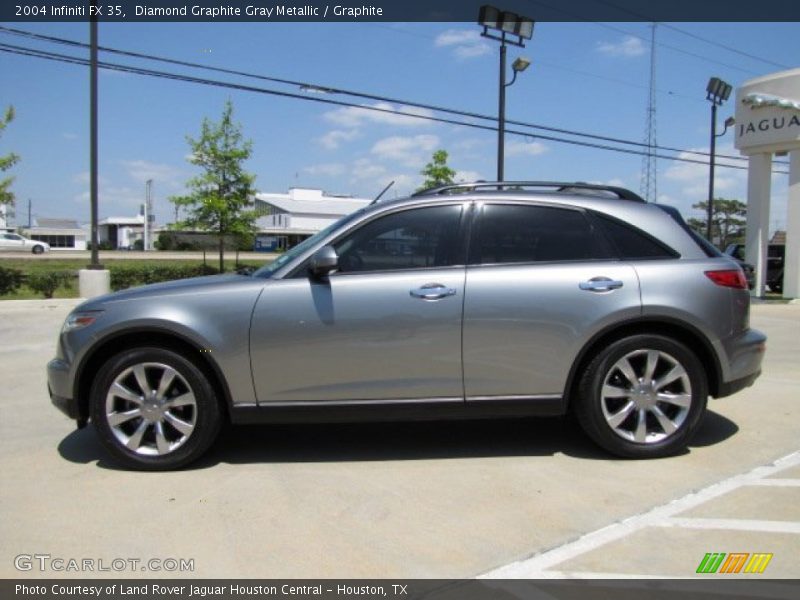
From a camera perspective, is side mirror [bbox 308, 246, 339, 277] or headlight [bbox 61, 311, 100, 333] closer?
side mirror [bbox 308, 246, 339, 277]

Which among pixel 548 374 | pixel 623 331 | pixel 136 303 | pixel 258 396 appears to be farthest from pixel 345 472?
pixel 623 331

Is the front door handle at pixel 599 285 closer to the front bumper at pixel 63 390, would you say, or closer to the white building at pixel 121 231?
the front bumper at pixel 63 390

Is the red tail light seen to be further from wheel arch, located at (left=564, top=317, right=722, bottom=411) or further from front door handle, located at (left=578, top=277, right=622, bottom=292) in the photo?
front door handle, located at (left=578, top=277, right=622, bottom=292)

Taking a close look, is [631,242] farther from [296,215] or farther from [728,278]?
[296,215]

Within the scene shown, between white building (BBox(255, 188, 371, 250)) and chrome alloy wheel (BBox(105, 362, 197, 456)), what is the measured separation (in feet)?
255

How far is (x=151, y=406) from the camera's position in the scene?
4211 millimetres

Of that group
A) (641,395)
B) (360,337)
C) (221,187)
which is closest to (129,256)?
(221,187)

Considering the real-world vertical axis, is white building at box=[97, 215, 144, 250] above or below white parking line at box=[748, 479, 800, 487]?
above

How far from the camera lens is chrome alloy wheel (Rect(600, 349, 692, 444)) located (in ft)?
14.2

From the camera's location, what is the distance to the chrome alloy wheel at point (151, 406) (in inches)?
165
